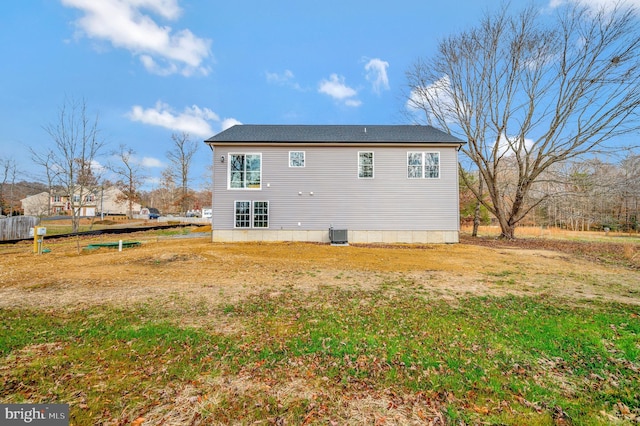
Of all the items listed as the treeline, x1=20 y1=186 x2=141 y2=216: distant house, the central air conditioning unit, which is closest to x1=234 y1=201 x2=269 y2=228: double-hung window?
the central air conditioning unit

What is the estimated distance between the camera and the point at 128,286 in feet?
19.5

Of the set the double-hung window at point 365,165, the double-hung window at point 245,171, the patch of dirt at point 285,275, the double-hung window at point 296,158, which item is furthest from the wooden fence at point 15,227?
the double-hung window at point 365,165

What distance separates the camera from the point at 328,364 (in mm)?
2971

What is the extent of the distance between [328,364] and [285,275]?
4394 millimetres

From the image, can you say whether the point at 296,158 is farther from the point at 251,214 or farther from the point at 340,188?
the point at 251,214

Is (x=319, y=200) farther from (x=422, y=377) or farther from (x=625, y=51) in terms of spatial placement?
(x=625, y=51)

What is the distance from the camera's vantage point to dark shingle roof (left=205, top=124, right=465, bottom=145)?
45.6ft

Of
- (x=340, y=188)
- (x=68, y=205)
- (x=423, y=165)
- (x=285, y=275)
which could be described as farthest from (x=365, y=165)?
(x=68, y=205)

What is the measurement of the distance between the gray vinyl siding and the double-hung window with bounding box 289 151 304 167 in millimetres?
224

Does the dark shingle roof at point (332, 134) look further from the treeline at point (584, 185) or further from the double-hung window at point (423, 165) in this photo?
the treeline at point (584, 185)

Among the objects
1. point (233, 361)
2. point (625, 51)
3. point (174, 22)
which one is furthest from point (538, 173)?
point (174, 22)

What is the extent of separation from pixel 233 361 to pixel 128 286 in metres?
4.53

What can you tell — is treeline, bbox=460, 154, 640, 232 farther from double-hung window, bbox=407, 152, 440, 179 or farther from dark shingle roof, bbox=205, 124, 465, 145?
dark shingle roof, bbox=205, 124, 465, 145

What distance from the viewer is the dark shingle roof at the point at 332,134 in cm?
1390
